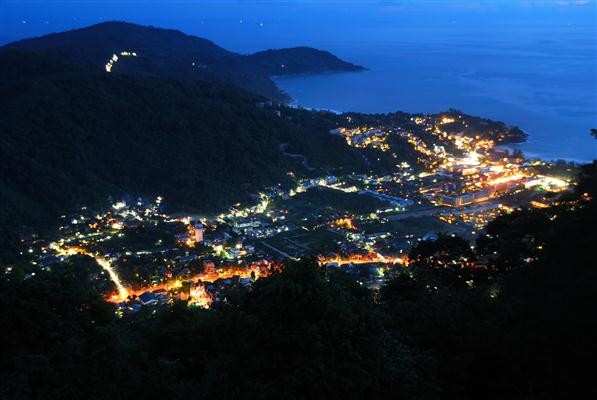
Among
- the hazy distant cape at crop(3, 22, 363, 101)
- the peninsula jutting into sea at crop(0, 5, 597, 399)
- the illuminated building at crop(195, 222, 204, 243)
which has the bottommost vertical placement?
the illuminated building at crop(195, 222, 204, 243)

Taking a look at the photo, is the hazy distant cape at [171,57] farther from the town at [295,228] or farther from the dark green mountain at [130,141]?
the town at [295,228]

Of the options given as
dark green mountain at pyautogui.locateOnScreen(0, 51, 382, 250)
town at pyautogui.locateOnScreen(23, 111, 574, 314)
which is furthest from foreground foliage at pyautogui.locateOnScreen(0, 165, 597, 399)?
dark green mountain at pyautogui.locateOnScreen(0, 51, 382, 250)

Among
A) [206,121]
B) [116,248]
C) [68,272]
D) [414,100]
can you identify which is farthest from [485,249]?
[414,100]

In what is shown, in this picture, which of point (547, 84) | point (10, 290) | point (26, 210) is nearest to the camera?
point (10, 290)

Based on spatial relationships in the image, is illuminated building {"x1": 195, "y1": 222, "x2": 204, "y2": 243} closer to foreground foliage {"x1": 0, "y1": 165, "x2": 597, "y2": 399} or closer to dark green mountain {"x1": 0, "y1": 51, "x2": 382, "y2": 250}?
dark green mountain {"x1": 0, "y1": 51, "x2": 382, "y2": 250}

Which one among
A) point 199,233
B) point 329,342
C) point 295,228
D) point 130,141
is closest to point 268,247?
point 295,228

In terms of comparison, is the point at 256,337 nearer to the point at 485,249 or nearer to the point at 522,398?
the point at 522,398
